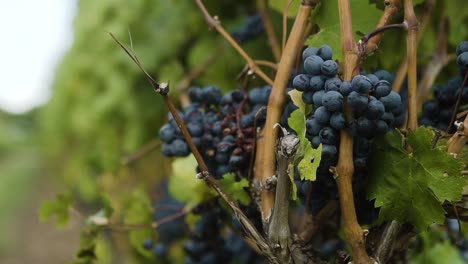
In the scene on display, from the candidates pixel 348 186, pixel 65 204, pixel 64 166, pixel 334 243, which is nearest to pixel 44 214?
pixel 65 204

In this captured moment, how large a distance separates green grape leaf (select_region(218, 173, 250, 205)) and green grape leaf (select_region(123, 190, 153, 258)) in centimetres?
38

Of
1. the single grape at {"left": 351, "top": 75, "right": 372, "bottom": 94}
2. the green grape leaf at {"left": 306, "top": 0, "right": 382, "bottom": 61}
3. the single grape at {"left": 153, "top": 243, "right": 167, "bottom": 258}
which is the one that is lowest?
the single grape at {"left": 351, "top": 75, "right": 372, "bottom": 94}

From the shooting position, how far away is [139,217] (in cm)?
113

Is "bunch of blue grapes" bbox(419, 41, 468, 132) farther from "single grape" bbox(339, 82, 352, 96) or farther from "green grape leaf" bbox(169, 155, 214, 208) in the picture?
"green grape leaf" bbox(169, 155, 214, 208)

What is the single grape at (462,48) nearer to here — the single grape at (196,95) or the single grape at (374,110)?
the single grape at (374,110)

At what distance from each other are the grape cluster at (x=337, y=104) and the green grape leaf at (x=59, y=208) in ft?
1.79

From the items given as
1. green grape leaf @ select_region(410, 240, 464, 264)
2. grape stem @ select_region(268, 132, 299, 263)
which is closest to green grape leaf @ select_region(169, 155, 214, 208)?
grape stem @ select_region(268, 132, 299, 263)

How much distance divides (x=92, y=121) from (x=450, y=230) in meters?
1.17

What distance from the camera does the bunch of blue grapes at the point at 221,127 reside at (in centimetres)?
79

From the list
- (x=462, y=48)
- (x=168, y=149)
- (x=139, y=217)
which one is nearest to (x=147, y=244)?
(x=139, y=217)

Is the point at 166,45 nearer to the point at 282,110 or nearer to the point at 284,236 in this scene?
the point at 282,110

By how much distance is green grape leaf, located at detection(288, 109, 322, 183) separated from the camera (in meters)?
0.64

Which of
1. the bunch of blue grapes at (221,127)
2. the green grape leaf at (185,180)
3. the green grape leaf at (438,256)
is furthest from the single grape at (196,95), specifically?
the green grape leaf at (438,256)

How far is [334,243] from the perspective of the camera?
982mm
